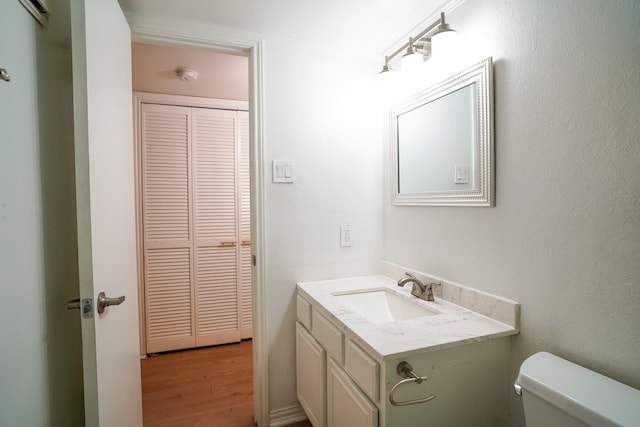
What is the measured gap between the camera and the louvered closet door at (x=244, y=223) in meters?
2.78

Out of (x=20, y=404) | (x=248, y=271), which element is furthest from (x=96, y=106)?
(x=248, y=271)

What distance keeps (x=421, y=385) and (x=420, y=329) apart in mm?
179

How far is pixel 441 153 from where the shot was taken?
1.45 meters

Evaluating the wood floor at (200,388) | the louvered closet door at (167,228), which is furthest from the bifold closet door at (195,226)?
the wood floor at (200,388)

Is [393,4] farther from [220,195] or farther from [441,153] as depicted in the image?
[220,195]

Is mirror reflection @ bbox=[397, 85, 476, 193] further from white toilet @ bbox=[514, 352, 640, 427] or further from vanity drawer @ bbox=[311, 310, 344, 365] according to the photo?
vanity drawer @ bbox=[311, 310, 344, 365]

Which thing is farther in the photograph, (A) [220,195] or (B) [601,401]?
(A) [220,195]

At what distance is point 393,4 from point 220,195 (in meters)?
1.97

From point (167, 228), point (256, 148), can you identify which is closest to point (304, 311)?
point (256, 148)

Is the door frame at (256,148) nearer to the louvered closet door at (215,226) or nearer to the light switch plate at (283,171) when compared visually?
the light switch plate at (283,171)

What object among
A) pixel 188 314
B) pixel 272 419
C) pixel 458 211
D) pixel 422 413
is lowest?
pixel 272 419

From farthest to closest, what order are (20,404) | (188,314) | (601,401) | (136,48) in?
(188,314), (136,48), (20,404), (601,401)

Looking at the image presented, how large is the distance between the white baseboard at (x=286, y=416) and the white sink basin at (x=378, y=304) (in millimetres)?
723

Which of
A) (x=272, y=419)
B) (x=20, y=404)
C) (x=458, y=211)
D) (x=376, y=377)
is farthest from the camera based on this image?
(x=272, y=419)
